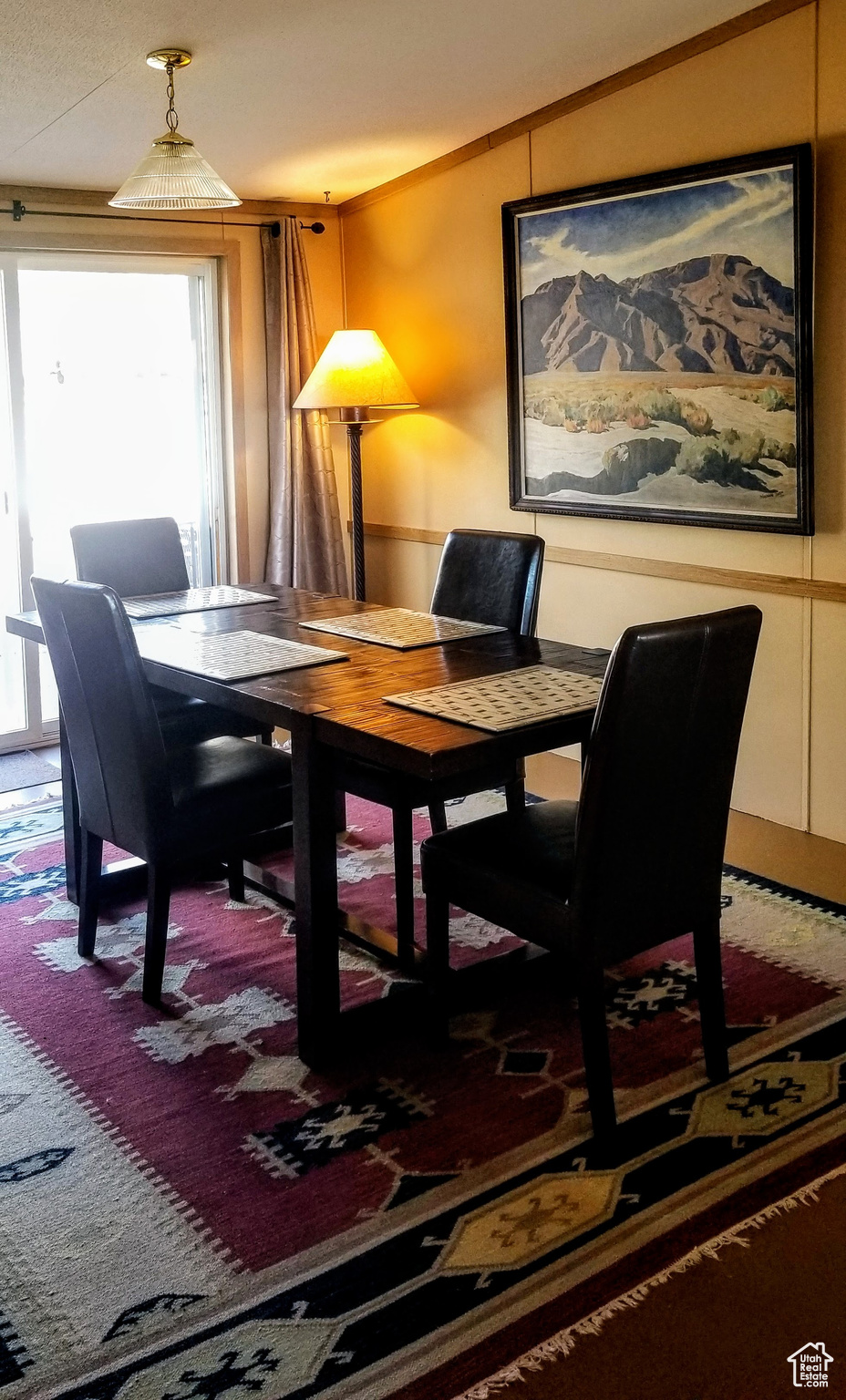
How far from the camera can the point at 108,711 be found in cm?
281

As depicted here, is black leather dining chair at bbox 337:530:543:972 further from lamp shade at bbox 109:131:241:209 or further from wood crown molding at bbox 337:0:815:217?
wood crown molding at bbox 337:0:815:217

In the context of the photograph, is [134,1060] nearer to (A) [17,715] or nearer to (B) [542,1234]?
(B) [542,1234]

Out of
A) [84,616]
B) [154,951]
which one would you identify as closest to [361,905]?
[154,951]

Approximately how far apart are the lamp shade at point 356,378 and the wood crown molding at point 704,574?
929 mm

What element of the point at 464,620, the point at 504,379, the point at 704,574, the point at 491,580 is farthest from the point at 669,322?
the point at 464,620

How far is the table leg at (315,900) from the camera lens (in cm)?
252

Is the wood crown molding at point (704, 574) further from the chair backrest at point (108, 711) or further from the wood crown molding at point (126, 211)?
the chair backrest at point (108, 711)

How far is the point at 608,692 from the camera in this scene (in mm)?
2051

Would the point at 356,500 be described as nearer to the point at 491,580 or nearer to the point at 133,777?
the point at 491,580

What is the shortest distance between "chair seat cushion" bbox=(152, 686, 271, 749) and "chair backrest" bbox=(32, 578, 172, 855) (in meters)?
0.72

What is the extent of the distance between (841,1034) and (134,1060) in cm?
148

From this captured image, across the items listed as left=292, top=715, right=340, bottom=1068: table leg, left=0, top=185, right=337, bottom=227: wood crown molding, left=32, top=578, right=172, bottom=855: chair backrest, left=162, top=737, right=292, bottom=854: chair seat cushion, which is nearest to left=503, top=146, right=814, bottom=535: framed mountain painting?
left=0, top=185, right=337, bottom=227: wood crown molding

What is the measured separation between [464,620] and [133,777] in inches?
45.0

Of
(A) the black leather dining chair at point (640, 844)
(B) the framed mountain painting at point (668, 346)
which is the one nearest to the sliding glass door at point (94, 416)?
(B) the framed mountain painting at point (668, 346)
